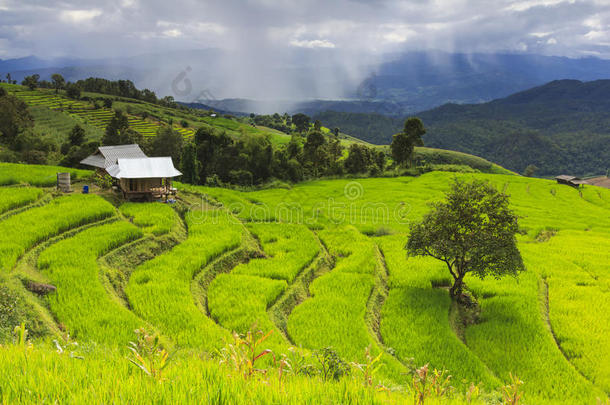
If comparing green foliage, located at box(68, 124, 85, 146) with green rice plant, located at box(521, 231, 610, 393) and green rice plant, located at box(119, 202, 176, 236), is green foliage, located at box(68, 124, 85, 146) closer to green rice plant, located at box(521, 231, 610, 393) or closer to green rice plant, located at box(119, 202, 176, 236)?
green rice plant, located at box(119, 202, 176, 236)

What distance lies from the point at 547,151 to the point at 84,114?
733ft

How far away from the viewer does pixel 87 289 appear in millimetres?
12562

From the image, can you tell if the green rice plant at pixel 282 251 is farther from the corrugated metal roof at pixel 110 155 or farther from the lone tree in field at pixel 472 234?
the corrugated metal roof at pixel 110 155

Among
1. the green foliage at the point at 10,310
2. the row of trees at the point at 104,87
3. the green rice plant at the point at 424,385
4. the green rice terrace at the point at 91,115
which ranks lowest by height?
the green foliage at the point at 10,310

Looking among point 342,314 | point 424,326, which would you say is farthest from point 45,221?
point 424,326

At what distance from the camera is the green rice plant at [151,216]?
62.4 ft

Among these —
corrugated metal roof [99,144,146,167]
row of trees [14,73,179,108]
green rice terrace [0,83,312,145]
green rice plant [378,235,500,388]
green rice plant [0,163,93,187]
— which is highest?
row of trees [14,73,179,108]

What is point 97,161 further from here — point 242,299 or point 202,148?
point 202,148

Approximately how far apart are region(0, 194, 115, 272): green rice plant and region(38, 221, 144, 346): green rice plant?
966 millimetres

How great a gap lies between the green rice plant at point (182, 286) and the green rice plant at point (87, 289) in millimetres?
894

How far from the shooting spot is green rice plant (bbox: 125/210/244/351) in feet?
35.6

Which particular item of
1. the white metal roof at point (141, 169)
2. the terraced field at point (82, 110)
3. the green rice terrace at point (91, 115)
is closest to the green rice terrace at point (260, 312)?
the white metal roof at point (141, 169)

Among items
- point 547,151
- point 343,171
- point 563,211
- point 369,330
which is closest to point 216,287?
point 369,330

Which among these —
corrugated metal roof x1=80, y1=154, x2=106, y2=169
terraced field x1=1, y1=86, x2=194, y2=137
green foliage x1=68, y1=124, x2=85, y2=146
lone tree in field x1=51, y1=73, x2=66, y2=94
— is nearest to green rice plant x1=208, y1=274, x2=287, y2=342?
corrugated metal roof x1=80, y1=154, x2=106, y2=169
